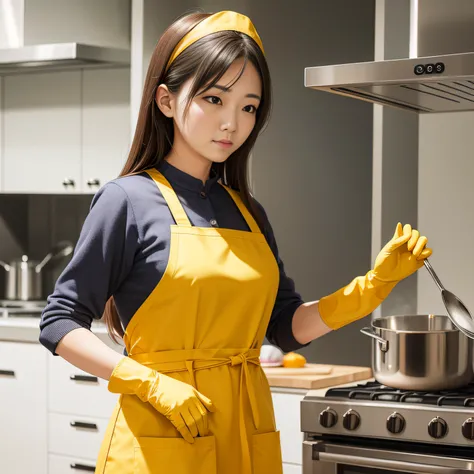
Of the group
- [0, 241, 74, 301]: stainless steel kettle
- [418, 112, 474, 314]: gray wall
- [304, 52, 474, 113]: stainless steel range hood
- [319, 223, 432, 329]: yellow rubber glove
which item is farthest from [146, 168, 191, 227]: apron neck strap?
[0, 241, 74, 301]: stainless steel kettle

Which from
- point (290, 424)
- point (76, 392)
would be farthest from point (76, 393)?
point (290, 424)

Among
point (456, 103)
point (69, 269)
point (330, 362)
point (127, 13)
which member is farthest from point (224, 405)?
point (127, 13)

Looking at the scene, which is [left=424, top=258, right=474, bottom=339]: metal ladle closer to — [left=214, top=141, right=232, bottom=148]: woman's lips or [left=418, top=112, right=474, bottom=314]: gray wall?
[left=214, top=141, right=232, bottom=148]: woman's lips

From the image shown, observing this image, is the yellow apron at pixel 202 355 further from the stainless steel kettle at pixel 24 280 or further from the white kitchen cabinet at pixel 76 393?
the stainless steel kettle at pixel 24 280

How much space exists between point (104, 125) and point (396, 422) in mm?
2040

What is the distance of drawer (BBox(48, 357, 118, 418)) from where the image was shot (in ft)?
10.5

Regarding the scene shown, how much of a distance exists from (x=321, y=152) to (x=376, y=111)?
0.54 m

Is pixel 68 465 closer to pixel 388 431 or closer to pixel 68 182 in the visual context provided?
pixel 68 182

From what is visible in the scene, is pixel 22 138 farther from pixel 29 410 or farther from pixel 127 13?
pixel 29 410

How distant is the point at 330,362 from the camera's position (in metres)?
3.30

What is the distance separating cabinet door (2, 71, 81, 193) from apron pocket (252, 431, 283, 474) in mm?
2073

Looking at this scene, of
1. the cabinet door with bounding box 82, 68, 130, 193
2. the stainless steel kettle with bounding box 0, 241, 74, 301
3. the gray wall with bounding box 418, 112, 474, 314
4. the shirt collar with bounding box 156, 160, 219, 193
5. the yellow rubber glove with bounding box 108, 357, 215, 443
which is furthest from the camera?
the stainless steel kettle with bounding box 0, 241, 74, 301

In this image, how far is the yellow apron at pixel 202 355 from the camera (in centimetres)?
178

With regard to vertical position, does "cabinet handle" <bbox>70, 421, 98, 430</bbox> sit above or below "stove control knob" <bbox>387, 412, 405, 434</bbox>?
below
